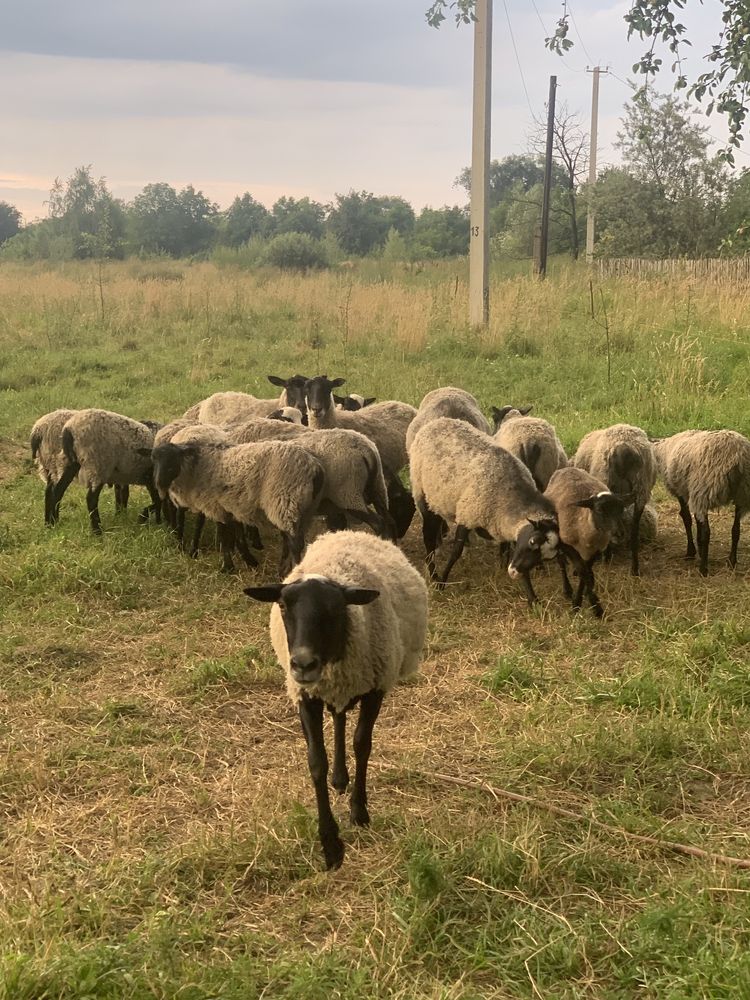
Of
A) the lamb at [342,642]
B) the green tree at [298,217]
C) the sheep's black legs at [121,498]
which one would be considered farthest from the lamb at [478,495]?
the green tree at [298,217]

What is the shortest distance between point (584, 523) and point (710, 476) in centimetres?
128

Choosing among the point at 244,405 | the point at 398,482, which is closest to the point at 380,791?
the point at 398,482

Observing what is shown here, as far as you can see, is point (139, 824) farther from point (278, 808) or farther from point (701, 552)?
point (701, 552)

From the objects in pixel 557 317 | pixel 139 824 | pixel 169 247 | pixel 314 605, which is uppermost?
pixel 169 247

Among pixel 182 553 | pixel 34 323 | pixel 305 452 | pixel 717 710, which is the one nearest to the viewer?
pixel 717 710

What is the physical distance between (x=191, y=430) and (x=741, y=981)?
586 centimetres

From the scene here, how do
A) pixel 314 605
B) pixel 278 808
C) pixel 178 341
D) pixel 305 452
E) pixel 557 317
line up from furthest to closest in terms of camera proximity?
pixel 178 341 < pixel 557 317 < pixel 305 452 < pixel 278 808 < pixel 314 605

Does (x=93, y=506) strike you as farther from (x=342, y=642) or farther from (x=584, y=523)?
(x=342, y=642)

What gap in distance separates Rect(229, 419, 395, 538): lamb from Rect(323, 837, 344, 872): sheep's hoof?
3.52 m

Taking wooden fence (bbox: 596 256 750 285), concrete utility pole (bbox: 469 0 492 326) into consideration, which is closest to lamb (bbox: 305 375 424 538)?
concrete utility pole (bbox: 469 0 492 326)

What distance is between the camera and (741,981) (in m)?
2.51

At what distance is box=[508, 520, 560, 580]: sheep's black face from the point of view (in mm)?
5840

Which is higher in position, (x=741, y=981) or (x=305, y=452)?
(x=305, y=452)

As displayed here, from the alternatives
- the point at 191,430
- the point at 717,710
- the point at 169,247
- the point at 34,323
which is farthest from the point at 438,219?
the point at 717,710
